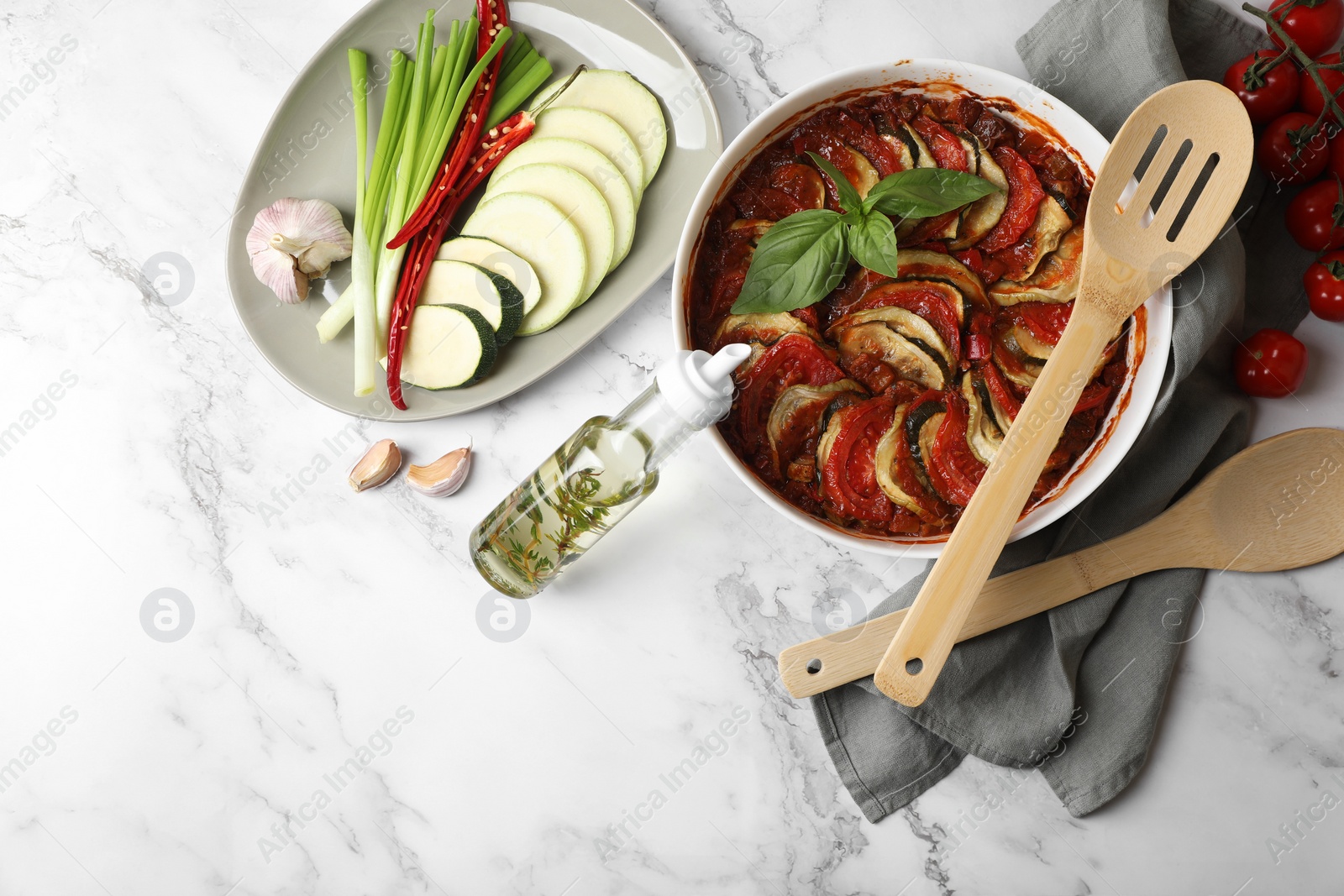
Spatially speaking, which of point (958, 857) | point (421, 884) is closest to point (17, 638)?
point (421, 884)

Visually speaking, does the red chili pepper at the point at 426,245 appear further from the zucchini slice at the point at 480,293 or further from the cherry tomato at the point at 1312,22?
the cherry tomato at the point at 1312,22

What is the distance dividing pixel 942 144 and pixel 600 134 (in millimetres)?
919

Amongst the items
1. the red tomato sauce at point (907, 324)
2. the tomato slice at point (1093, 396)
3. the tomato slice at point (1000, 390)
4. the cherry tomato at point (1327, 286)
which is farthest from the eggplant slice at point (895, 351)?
the cherry tomato at point (1327, 286)

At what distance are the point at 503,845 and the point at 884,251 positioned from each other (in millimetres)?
1987

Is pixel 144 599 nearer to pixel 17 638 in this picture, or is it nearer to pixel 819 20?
pixel 17 638

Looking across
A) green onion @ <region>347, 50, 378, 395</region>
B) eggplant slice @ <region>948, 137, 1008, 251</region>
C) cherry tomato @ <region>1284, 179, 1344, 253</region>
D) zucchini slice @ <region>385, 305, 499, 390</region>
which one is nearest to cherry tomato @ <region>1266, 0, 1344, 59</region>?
Answer: cherry tomato @ <region>1284, 179, 1344, 253</region>

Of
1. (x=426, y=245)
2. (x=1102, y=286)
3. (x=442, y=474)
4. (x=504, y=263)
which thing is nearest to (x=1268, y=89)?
(x=1102, y=286)

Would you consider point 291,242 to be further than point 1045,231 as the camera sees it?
Yes

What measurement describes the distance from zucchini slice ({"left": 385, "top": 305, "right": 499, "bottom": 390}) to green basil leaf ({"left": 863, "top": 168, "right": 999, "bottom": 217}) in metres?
1.06

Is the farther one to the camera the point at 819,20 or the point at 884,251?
the point at 819,20

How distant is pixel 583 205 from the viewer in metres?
2.17

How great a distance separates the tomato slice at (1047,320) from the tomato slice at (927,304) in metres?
0.20

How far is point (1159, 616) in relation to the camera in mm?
2168

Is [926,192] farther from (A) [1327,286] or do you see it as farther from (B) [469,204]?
(B) [469,204]
